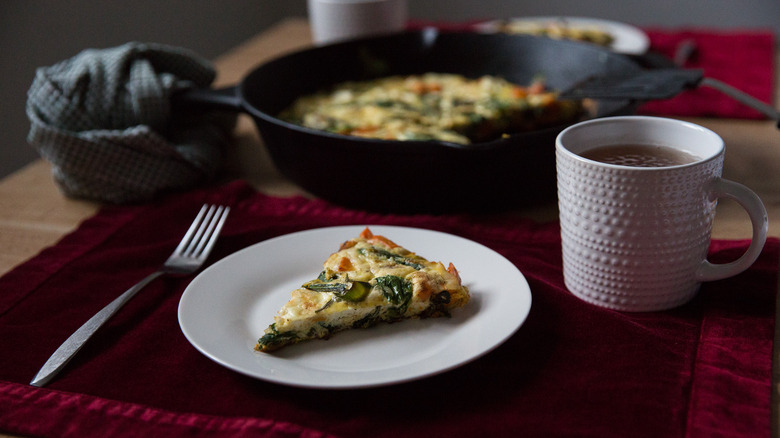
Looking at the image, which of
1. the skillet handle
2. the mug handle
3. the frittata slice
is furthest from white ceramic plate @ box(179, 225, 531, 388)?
the skillet handle

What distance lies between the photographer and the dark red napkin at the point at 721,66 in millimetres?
1787

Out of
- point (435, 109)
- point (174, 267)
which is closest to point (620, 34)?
point (435, 109)

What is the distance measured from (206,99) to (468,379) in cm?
94

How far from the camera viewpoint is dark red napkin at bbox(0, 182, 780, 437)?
796 millimetres

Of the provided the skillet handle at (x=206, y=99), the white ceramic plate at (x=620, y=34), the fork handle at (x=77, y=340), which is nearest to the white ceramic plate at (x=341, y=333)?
the fork handle at (x=77, y=340)

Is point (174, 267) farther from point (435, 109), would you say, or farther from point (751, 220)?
point (751, 220)

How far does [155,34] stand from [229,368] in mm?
2981

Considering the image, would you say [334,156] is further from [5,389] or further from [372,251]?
[5,389]

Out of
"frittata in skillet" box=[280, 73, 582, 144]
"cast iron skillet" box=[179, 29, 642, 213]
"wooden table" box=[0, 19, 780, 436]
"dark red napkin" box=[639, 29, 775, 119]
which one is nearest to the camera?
"cast iron skillet" box=[179, 29, 642, 213]

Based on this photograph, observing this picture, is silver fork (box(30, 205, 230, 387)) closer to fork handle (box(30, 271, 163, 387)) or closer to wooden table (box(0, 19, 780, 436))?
fork handle (box(30, 271, 163, 387))

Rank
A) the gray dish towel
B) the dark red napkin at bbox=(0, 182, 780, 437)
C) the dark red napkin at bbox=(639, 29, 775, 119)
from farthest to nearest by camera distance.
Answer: the dark red napkin at bbox=(639, 29, 775, 119) → the gray dish towel → the dark red napkin at bbox=(0, 182, 780, 437)

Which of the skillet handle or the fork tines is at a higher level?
the skillet handle

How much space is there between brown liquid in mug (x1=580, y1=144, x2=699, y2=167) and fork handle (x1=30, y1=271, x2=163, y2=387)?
69 cm

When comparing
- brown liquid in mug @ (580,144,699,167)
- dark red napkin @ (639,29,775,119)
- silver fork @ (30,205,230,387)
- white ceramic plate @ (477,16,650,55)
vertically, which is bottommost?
dark red napkin @ (639,29,775,119)
